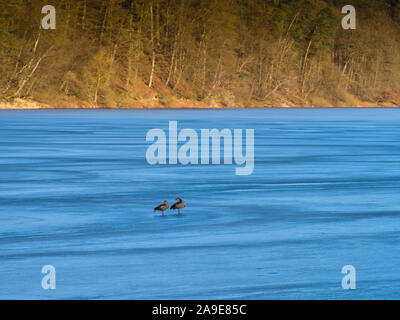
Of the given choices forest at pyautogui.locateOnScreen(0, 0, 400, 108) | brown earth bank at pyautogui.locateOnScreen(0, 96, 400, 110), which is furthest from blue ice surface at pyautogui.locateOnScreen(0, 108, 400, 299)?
forest at pyautogui.locateOnScreen(0, 0, 400, 108)

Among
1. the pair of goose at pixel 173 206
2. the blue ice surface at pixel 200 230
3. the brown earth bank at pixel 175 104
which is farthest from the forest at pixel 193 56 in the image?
the pair of goose at pixel 173 206

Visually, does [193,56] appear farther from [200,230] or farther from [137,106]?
[200,230]

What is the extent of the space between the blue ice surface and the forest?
60641 mm

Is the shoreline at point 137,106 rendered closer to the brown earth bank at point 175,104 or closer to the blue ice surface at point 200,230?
the brown earth bank at point 175,104

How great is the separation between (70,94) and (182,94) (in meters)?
17.6

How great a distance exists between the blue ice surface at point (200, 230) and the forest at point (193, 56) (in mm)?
60641

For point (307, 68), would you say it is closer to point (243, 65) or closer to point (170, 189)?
point (243, 65)

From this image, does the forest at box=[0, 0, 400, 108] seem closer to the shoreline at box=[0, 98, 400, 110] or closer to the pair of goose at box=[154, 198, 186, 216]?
the shoreline at box=[0, 98, 400, 110]

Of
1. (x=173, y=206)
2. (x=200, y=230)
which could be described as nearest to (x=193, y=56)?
(x=173, y=206)

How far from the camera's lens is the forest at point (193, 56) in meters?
82.1

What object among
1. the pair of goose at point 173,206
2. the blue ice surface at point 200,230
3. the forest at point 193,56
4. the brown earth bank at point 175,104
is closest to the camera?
the blue ice surface at point 200,230

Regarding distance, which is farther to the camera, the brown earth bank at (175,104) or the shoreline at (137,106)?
the brown earth bank at (175,104)

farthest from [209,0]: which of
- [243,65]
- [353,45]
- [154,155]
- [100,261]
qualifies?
[100,261]

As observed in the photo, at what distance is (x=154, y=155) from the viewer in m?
26.3
